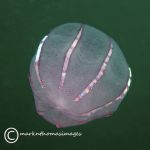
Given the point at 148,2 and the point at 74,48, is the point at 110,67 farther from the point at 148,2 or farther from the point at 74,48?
the point at 148,2

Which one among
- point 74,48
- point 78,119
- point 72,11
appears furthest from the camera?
point 72,11

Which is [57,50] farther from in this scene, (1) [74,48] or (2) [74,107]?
(2) [74,107]

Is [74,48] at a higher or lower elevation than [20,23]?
higher

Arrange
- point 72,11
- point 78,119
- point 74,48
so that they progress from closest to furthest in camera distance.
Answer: point 74,48, point 78,119, point 72,11

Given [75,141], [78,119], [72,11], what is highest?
[72,11]

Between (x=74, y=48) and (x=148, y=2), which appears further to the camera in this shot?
(x=148, y=2)

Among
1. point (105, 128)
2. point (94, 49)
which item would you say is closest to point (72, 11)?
point (105, 128)
